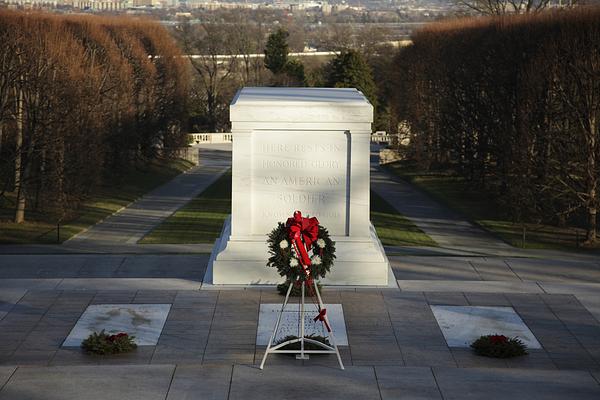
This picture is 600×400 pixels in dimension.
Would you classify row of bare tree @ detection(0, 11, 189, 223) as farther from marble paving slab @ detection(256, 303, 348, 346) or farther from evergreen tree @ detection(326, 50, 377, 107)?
evergreen tree @ detection(326, 50, 377, 107)

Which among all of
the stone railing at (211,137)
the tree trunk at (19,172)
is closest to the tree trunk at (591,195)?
the tree trunk at (19,172)

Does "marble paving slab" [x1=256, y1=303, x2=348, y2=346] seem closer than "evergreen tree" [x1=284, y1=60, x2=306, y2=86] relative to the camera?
Yes

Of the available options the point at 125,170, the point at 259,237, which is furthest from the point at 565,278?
the point at 125,170

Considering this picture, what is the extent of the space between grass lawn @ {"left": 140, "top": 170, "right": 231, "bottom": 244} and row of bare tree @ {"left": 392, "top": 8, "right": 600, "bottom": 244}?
930 centimetres

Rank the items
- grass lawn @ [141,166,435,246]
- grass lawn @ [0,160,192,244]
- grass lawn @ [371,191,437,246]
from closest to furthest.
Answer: grass lawn @ [371,191,437,246] → grass lawn @ [141,166,435,246] → grass lawn @ [0,160,192,244]

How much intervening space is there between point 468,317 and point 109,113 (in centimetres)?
3247

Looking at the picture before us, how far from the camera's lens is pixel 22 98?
35000 mm

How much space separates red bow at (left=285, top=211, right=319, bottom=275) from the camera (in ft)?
43.1

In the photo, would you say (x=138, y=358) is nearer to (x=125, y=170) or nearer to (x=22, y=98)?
(x=22, y=98)

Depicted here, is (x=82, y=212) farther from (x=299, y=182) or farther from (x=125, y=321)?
(x=125, y=321)

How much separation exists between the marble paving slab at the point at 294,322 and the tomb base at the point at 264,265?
3.80ft

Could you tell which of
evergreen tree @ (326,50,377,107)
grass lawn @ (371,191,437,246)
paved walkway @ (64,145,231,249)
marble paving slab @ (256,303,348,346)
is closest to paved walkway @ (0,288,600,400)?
marble paving slab @ (256,303,348,346)

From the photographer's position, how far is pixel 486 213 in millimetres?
37438

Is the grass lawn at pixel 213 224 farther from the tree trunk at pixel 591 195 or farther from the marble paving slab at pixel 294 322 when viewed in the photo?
the marble paving slab at pixel 294 322
